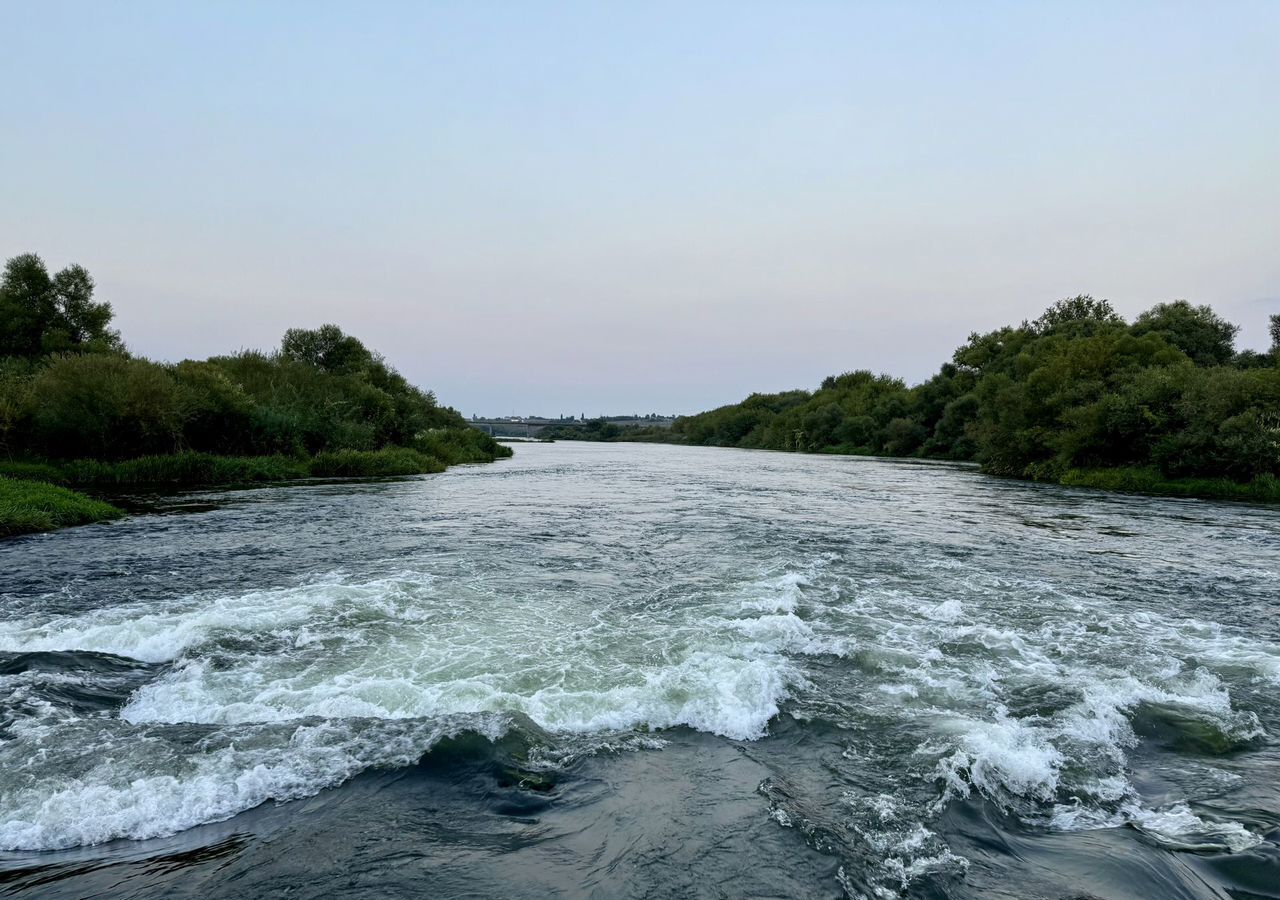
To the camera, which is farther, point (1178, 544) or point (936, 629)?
point (1178, 544)

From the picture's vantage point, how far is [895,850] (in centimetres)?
415

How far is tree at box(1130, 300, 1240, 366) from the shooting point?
165ft

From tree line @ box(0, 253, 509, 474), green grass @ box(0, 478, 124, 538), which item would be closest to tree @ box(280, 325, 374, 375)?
tree line @ box(0, 253, 509, 474)

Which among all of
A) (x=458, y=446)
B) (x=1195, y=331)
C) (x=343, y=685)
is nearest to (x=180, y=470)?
(x=343, y=685)

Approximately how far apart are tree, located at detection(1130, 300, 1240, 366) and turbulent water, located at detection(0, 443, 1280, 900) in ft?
160

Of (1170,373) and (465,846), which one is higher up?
(1170,373)

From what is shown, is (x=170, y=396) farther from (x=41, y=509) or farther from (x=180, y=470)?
(x=41, y=509)

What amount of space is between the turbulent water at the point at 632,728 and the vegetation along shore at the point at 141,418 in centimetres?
1273

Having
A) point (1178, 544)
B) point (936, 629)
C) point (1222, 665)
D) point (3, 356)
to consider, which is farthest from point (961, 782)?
point (3, 356)

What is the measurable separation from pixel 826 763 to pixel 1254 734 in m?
4.06

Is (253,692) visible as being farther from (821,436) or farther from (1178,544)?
(821,436)

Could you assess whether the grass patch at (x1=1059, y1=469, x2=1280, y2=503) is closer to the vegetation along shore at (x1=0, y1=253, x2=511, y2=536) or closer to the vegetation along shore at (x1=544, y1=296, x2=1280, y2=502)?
the vegetation along shore at (x1=544, y1=296, x2=1280, y2=502)

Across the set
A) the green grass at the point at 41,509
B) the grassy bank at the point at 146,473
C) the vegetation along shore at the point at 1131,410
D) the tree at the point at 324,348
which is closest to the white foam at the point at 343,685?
the green grass at the point at 41,509

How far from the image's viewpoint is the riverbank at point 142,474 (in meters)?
17.1
